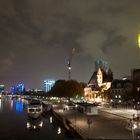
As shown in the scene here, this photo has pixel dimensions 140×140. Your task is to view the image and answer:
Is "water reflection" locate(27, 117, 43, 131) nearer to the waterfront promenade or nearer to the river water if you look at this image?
the river water

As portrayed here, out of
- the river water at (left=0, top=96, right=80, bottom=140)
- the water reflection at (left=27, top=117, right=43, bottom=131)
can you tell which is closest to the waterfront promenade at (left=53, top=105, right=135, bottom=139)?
the river water at (left=0, top=96, right=80, bottom=140)

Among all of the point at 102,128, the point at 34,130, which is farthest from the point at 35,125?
the point at 102,128

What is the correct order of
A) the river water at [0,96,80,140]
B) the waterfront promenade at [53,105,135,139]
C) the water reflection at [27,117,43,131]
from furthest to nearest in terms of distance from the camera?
the water reflection at [27,117,43,131], the river water at [0,96,80,140], the waterfront promenade at [53,105,135,139]

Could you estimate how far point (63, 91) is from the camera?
147750 mm

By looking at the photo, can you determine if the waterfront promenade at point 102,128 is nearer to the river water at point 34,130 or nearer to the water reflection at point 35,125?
the river water at point 34,130

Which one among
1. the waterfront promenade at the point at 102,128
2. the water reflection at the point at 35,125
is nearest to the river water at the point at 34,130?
the water reflection at the point at 35,125

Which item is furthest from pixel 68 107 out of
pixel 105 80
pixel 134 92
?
pixel 105 80

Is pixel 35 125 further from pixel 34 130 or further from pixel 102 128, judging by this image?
pixel 102 128

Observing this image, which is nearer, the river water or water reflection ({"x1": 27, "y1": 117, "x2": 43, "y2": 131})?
the river water

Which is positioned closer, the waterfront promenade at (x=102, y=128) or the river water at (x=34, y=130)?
the waterfront promenade at (x=102, y=128)

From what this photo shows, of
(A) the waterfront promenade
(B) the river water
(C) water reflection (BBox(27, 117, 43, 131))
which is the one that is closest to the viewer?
(A) the waterfront promenade

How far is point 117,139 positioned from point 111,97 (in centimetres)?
11494

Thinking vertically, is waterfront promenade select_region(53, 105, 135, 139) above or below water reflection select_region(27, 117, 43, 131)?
above

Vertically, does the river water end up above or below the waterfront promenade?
below
